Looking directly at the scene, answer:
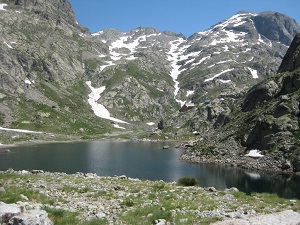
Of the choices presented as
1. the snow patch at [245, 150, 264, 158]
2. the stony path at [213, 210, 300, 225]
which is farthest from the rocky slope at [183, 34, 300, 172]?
the stony path at [213, 210, 300, 225]

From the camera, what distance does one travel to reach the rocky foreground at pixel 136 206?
15.1 metres

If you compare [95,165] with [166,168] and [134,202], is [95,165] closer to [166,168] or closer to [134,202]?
[166,168]

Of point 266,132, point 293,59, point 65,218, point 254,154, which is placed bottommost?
point 254,154

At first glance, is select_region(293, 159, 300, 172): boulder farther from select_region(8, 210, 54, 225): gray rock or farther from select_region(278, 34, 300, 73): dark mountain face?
select_region(8, 210, 54, 225): gray rock

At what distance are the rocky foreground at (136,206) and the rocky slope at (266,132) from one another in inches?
1903

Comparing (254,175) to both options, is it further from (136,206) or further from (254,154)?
(136,206)

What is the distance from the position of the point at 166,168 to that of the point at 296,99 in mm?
37246

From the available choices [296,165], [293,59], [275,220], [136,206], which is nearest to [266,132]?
[296,165]

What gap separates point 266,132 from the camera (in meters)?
77.5

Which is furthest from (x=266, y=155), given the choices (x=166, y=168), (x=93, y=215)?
(x=93, y=215)

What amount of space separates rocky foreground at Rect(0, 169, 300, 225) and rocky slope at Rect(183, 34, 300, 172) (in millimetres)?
48338

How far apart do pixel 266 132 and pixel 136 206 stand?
64408 millimetres

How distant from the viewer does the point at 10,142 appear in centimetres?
15250

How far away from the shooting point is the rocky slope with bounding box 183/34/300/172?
231 ft
